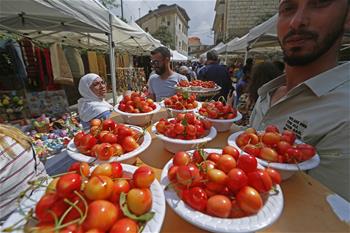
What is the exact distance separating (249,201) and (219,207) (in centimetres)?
10

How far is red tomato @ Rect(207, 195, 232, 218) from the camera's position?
613mm

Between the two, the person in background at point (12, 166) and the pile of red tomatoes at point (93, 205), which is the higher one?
the pile of red tomatoes at point (93, 205)

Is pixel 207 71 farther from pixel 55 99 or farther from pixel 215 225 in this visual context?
pixel 215 225

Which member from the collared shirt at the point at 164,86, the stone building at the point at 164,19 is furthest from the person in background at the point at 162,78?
the stone building at the point at 164,19

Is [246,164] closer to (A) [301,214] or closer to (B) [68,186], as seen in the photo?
(A) [301,214]

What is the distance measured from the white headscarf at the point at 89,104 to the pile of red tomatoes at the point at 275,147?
2.21m

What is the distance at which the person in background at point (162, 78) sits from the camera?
11.4 feet

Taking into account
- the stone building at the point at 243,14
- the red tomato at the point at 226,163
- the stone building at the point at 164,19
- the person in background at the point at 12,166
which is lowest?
the person in background at the point at 12,166

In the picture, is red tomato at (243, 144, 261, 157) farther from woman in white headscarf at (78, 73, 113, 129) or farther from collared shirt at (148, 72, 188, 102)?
collared shirt at (148, 72, 188, 102)

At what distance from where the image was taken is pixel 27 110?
15.8 feet

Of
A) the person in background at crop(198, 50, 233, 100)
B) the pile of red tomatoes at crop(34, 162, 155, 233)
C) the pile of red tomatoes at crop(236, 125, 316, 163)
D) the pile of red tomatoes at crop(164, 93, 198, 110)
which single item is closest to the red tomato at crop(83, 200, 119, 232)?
the pile of red tomatoes at crop(34, 162, 155, 233)

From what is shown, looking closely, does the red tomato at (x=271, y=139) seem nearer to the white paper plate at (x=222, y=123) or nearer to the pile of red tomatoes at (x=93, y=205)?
the white paper plate at (x=222, y=123)

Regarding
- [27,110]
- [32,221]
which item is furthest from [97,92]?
[27,110]

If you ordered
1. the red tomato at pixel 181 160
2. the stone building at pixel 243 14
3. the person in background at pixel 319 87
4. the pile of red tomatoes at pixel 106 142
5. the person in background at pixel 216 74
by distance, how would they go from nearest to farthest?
the red tomato at pixel 181 160
the pile of red tomatoes at pixel 106 142
the person in background at pixel 319 87
the person in background at pixel 216 74
the stone building at pixel 243 14
